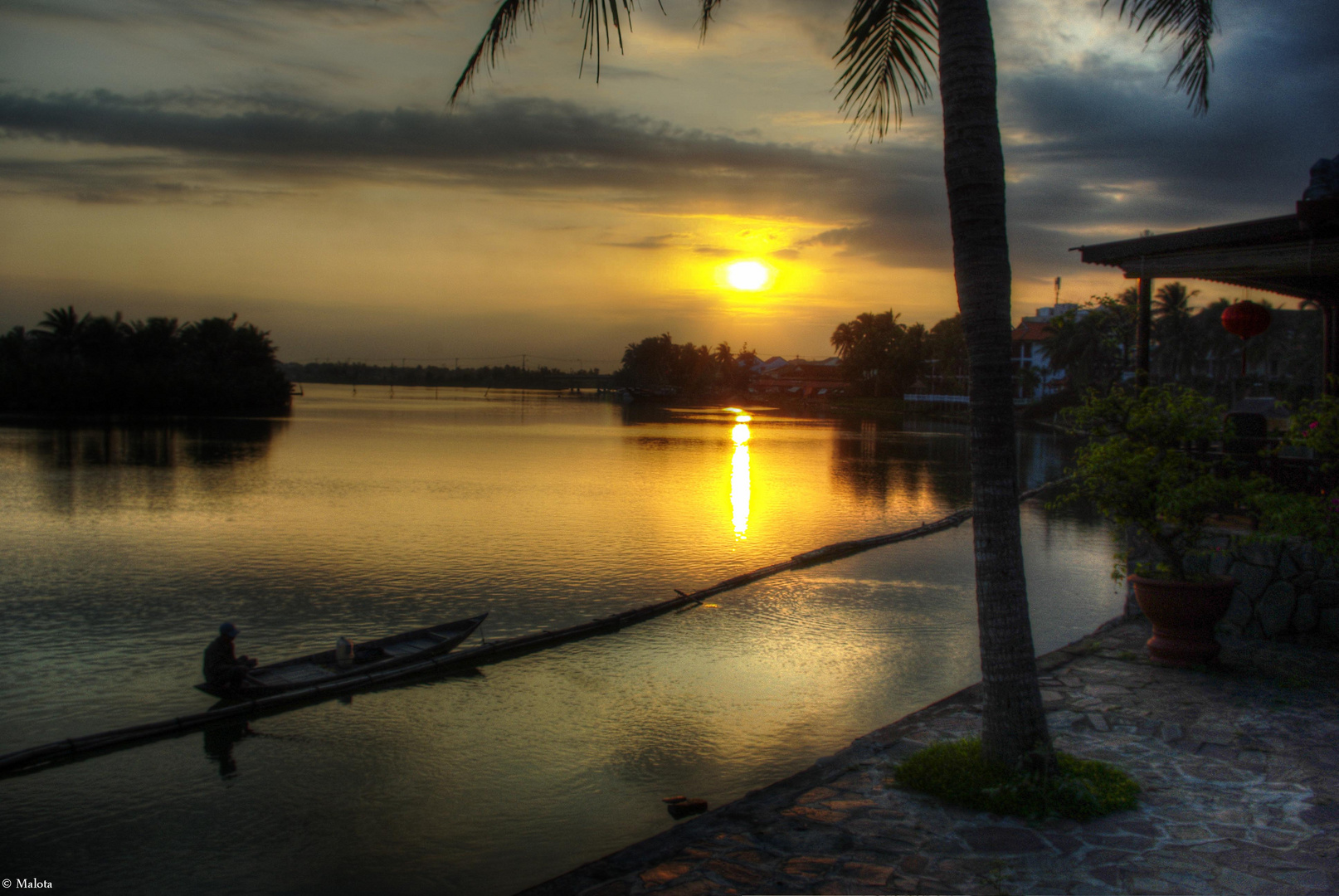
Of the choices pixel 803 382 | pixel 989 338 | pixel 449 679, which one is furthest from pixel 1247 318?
pixel 803 382

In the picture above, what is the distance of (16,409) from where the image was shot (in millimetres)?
80875

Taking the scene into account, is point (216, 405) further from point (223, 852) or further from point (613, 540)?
point (223, 852)

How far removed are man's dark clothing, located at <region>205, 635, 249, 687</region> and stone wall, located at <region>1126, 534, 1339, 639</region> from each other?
34.8ft

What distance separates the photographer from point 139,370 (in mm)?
85062

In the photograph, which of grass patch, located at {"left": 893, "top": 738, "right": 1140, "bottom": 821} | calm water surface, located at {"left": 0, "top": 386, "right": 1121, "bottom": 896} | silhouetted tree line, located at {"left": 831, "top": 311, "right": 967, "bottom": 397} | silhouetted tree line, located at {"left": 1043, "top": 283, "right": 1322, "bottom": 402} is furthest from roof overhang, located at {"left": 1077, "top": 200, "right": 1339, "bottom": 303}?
silhouetted tree line, located at {"left": 831, "top": 311, "right": 967, "bottom": 397}

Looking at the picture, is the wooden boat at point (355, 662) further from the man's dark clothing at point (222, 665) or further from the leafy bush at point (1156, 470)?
the leafy bush at point (1156, 470)

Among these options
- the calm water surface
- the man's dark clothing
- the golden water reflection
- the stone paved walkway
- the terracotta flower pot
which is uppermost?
the terracotta flower pot

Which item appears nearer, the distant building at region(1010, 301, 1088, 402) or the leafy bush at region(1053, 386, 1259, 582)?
the leafy bush at region(1053, 386, 1259, 582)

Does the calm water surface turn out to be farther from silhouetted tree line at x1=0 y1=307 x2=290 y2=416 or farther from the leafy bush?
silhouetted tree line at x1=0 y1=307 x2=290 y2=416

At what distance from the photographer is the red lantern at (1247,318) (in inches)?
491

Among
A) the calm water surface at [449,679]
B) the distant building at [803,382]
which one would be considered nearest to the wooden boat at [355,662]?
the calm water surface at [449,679]

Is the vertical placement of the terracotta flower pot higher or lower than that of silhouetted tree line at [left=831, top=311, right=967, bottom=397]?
lower

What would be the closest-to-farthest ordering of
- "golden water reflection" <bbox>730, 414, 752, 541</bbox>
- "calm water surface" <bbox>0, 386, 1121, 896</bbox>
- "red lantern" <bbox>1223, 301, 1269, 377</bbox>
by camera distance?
"calm water surface" <bbox>0, 386, 1121, 896</bbox> → "red lantern" <bbox>1223, 301, 1269, 377</bbox> → "golden water reflection" <bbox>730, 414, 752, 541</bbox>

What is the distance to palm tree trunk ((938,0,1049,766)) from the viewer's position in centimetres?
547
